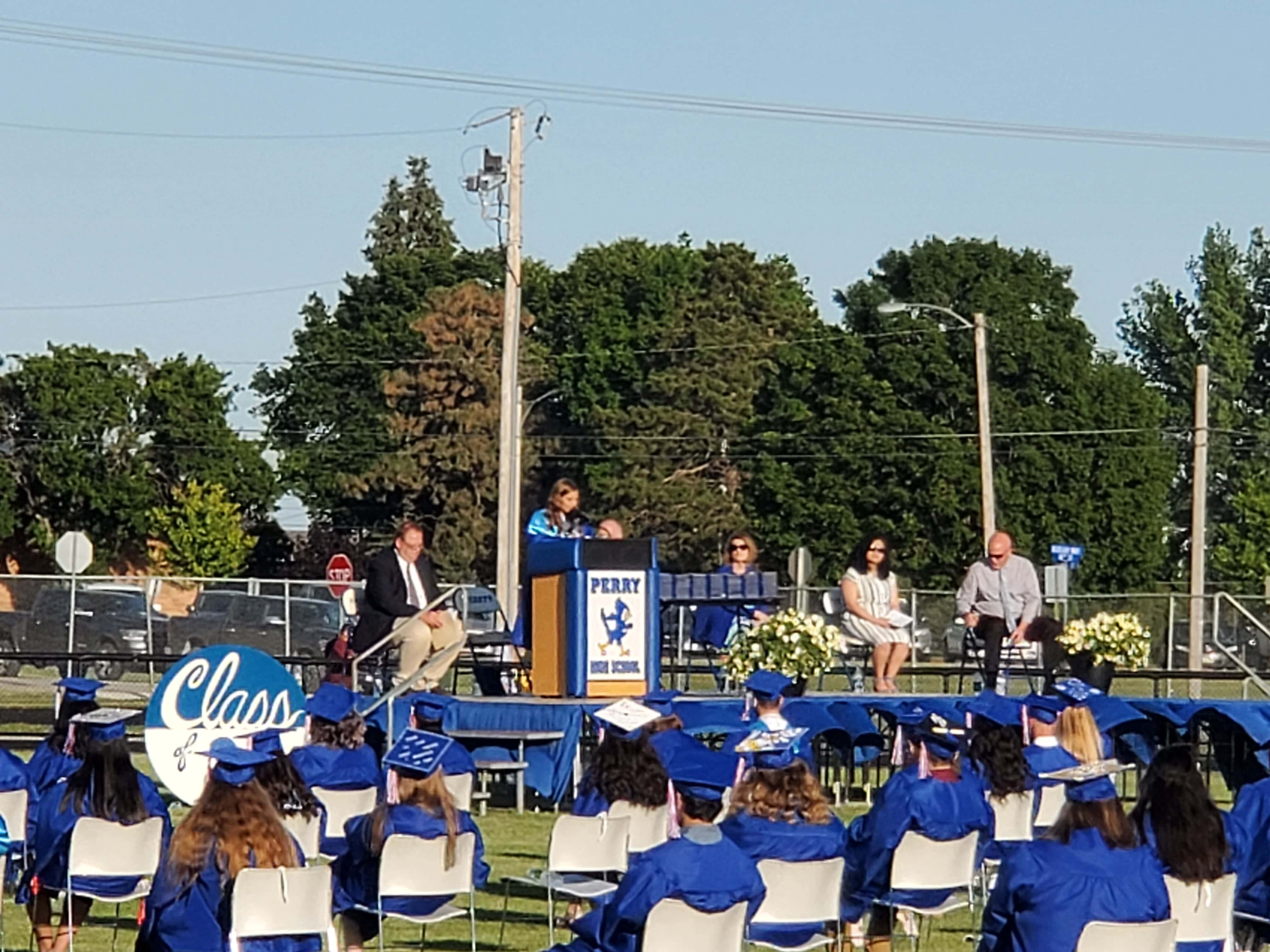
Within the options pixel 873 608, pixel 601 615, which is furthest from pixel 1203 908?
pixel 873 608

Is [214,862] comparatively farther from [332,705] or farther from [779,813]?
[332,705]

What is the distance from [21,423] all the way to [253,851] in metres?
67.6

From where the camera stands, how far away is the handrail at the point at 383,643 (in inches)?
700

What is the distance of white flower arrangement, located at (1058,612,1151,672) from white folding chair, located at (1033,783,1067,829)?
612cm

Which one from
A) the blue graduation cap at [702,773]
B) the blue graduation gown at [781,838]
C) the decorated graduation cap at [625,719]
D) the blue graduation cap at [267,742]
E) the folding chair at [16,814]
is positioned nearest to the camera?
the blue graduation cap at [702,773]

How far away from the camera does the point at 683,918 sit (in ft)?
25.0

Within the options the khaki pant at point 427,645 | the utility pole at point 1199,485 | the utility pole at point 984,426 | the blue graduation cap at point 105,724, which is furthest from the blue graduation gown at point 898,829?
the utility pole at point 984,426

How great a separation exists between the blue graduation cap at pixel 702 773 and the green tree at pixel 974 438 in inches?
1967

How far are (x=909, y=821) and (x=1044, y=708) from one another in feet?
6.74

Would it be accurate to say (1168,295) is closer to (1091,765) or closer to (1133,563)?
(1133,563)

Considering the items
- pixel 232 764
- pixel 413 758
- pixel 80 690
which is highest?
pixel 80 690

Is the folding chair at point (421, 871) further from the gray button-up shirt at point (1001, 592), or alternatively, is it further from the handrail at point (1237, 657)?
the gray button-up shirt at point (1001, 592)

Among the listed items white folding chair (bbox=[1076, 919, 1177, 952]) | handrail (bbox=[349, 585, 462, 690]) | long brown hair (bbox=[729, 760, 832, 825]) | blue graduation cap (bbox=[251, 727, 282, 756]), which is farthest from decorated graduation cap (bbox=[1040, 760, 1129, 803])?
handrail (bbox=[349, 585, 462, 690])

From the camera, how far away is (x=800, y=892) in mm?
9203
